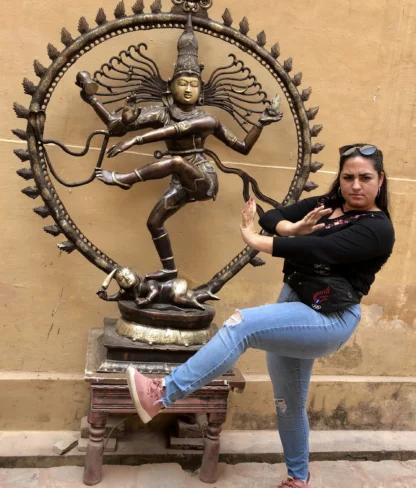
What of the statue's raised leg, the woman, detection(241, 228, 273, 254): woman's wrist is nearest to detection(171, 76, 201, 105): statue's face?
the statue's raised leg

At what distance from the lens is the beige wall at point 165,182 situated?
243cm

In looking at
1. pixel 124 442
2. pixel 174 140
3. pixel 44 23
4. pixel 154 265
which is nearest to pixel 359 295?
pixel 174 140

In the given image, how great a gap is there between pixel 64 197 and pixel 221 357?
1.22m

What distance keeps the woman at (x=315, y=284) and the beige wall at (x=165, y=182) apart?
2.84 feet

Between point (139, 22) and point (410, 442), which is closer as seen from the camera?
point (139, 22)

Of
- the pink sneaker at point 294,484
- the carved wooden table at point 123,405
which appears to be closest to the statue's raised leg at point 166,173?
the carved wooden table at point 123,405

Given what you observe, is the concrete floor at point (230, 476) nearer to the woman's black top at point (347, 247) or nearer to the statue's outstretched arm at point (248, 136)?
the woman's black top at point (347, 247)

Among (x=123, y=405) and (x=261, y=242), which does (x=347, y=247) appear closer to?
(x=261, y=242)

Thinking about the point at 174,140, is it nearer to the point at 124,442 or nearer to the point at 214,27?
the point at 214,27

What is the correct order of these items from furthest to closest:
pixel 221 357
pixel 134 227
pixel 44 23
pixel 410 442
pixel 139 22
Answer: pixel 410 442, pixel 134 227, pixel 44 23, pixel 139 22, pixel 221 357

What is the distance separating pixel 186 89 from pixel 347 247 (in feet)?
3.20

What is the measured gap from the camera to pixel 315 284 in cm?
177

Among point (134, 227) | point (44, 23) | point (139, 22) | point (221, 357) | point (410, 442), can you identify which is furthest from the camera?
point (410, 442)

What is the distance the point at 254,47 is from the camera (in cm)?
228
